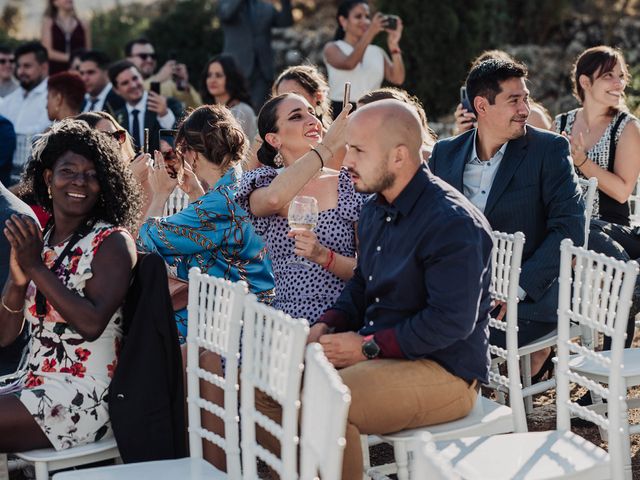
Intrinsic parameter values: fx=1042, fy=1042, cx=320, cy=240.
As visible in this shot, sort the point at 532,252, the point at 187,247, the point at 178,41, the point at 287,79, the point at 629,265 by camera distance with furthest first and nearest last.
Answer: the point at 178,41
the point at 287,79
the point at 532,252
the point at 187,247
the point at 629,265

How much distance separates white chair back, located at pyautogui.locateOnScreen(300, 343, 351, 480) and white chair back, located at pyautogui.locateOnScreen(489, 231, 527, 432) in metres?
1.28

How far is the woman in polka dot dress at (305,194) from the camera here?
4172 millimetres

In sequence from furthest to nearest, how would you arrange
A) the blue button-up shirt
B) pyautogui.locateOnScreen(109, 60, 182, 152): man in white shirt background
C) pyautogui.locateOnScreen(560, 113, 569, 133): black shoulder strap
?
pyautogui.locateOnScreen(109, 60, 182, 152): man in white shirt background < pyautogui.locateOnScreen(560, 113, 569, 133): black shoulder strap < the blue button-up shirt

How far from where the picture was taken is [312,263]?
420 cm

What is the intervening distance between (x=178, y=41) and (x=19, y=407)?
11350mm

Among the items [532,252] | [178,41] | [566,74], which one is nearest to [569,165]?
[532,252]

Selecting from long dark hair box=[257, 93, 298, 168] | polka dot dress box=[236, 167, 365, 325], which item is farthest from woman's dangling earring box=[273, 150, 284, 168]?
polka dot dress box=[236, 167, 365, 325]

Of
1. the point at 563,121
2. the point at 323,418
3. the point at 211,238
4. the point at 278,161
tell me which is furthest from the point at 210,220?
the point at 563,121

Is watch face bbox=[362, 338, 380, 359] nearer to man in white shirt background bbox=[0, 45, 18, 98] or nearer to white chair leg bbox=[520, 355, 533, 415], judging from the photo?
white chair leg bbox=[520, 355, 533, 415]

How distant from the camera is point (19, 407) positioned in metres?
3.66

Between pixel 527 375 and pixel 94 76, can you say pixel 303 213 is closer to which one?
pixel 527 375

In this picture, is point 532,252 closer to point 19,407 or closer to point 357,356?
point 357,356

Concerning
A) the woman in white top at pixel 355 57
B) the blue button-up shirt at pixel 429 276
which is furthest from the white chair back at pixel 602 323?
the woman in white top at pixel 355 57

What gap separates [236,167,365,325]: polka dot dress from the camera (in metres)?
4.20
